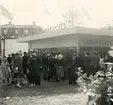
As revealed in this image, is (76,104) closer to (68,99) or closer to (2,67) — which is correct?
(68,99)

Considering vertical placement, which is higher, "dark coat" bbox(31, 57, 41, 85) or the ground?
"dark coat" bbox(31, 57, 41, 85)

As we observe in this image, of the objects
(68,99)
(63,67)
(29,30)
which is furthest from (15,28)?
(68,99)

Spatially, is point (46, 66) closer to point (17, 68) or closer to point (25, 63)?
point (25, 63)

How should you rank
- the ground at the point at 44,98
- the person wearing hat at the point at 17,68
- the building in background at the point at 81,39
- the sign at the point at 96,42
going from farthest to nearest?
the sign at the point at 96,42 → the building in background at the point at 81,39 → the person wearing hat at the point at 17,68 → the ground at the point at 44,98

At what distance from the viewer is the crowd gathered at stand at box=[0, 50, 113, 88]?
12.3 meters

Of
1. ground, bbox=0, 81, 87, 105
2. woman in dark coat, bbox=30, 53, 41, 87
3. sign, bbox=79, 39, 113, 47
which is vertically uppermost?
sign, bbox=79, 39, 113, 47

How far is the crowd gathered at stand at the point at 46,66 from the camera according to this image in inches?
484

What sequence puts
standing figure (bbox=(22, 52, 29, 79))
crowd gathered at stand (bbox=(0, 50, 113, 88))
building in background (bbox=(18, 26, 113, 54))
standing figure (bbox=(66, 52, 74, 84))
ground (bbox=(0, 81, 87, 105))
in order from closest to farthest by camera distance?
ground (bbox=(0, 81, 87, 105)), crowd gathered at stand (bbox=(0, 50, 113, 88)), standing figure (bbox=(22, 52, 29, 79)), standing figure (bbox=(66, 52, 74, 84)), building in background (bbox=(18, 26, 113, 54))

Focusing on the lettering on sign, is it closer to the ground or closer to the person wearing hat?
the person wearing hat

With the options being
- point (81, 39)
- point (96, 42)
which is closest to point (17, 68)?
point (81, 39)

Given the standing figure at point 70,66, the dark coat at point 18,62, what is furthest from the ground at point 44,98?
the standing figure at point 70,66

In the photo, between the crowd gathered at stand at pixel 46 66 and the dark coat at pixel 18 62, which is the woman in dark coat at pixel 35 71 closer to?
the crowd gathered at stand at pixel 46 66

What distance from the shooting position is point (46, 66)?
15125 mm

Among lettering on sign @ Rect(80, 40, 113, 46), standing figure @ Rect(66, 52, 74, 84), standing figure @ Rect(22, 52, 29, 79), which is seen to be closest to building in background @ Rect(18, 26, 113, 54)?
lettering on sign @ Rect(80, 40, 113, 46)
